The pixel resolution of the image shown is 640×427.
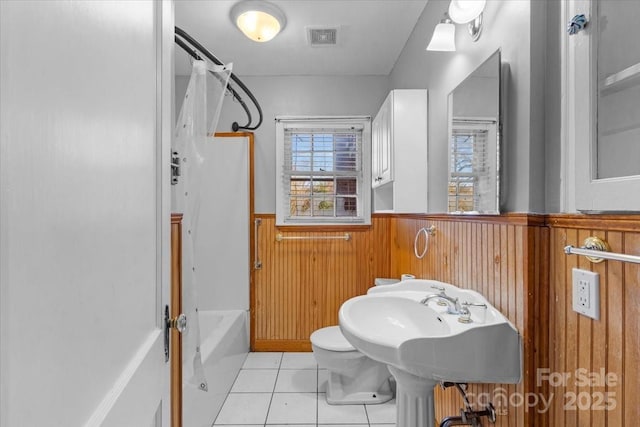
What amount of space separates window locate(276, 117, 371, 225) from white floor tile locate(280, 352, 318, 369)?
117 cm

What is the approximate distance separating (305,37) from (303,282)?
6.49 feet

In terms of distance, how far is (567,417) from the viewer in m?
0.98

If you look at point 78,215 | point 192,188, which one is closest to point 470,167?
point 192,188

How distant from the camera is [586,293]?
896 millimetres


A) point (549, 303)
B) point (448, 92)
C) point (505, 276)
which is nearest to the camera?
point (549, 303)

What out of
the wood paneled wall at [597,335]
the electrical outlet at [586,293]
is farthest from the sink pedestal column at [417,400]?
the electrical outlet at [586,293]

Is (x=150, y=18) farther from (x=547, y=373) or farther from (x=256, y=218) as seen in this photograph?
(x=256, y=218)

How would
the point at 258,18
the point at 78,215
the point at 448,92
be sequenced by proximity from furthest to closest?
the point at 258,18, the point at 448,92, the point at 78,215

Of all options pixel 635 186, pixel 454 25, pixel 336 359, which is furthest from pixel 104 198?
pixel 336 359

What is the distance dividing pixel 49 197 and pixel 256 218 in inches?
98.6

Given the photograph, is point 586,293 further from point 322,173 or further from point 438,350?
point 322,173

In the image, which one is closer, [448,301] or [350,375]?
[448,301]

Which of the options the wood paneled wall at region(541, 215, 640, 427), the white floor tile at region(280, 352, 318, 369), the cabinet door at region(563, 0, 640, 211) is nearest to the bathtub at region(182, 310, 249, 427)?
the white floor tile at region(280, 352, 318, 369)

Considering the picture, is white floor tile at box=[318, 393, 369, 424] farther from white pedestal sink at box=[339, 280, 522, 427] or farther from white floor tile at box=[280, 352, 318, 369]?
white pedestal sink at box=[339, 280, 522, 427]
